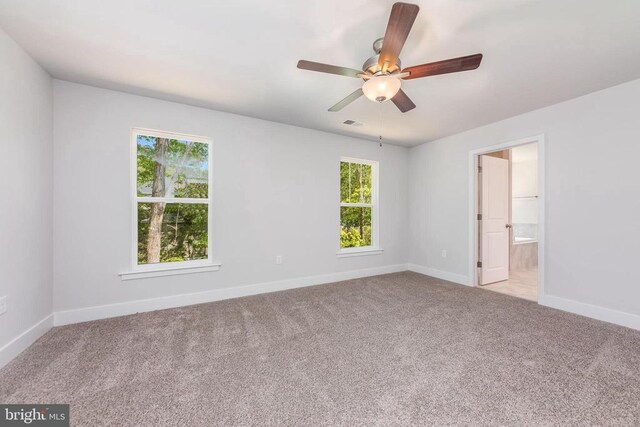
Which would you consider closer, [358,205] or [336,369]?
[336,369]

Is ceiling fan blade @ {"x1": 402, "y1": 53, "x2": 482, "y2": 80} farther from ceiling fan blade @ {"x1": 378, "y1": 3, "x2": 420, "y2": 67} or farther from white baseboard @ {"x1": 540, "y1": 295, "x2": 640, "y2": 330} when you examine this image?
white baseboard @ {"x1": 540, "y1": 295, "x2": 640, "y2": 330}

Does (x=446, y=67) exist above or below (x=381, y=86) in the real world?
above

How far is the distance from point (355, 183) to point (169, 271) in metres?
3.17

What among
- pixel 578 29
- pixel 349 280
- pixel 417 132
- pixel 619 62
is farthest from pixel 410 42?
pixel 349 280

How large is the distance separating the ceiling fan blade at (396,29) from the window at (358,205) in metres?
2.78

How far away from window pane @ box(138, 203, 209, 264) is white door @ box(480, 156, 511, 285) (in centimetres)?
414

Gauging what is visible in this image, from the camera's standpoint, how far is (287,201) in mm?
3930

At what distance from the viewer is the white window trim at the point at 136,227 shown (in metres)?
2.97

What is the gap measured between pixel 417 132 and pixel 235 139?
279cm

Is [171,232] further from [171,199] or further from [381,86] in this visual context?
[381,86]

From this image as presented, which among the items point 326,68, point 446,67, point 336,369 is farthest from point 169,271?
point 446,67

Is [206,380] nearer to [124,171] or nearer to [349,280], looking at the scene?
[124,171]

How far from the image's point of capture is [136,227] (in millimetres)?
2996

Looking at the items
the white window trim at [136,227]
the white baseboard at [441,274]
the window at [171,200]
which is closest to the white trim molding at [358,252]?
the white baseboard at [441,274]
